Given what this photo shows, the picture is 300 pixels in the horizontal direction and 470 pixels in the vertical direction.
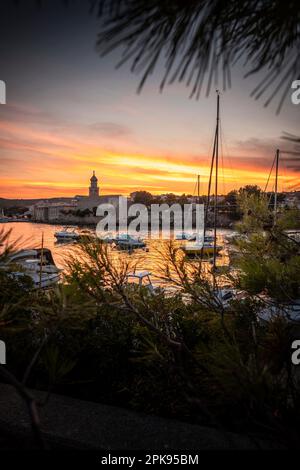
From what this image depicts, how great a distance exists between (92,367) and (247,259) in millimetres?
1709

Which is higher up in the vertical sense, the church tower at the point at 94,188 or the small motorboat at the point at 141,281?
the church tower at the point at 94,188

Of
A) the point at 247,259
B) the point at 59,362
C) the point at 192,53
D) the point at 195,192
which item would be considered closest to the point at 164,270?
the point at 247,259

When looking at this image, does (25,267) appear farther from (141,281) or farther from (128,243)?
(128,243)

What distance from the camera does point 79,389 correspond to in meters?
3.16

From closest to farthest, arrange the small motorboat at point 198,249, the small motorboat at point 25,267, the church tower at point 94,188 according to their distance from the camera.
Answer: the small motorboat at point 25,267 → the small motorboat at point 198,249 → the church tower at point 94,188

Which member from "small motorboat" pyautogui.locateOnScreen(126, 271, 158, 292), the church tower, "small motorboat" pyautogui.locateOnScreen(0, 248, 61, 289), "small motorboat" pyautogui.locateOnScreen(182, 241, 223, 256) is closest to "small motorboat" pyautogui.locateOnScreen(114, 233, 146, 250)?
"small motorboat" pyautogui.locateOnScreen(126, 271, 158, 292)

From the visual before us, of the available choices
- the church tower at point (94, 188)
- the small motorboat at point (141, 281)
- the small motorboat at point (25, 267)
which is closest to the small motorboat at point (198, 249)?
the small motorboat at point (141, 281)

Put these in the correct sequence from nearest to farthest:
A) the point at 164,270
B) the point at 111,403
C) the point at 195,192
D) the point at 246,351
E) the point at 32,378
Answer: the point at 246,351, the point at 164,270, the point at 111,403, the point at 32,378, the point at 195,192

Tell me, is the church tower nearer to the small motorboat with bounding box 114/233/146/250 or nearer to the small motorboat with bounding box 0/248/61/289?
the small motorboat with bounding box 114/233/146/250

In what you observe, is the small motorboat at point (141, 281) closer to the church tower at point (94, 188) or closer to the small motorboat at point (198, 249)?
the small motorboat at point (198, 249)

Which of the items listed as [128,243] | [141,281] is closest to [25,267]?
[141,281]

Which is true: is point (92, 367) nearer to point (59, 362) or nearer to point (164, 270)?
point (59, 362)

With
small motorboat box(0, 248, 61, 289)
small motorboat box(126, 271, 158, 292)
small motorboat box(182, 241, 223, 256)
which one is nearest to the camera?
small motorboat box(0, 248, 61, 289)
